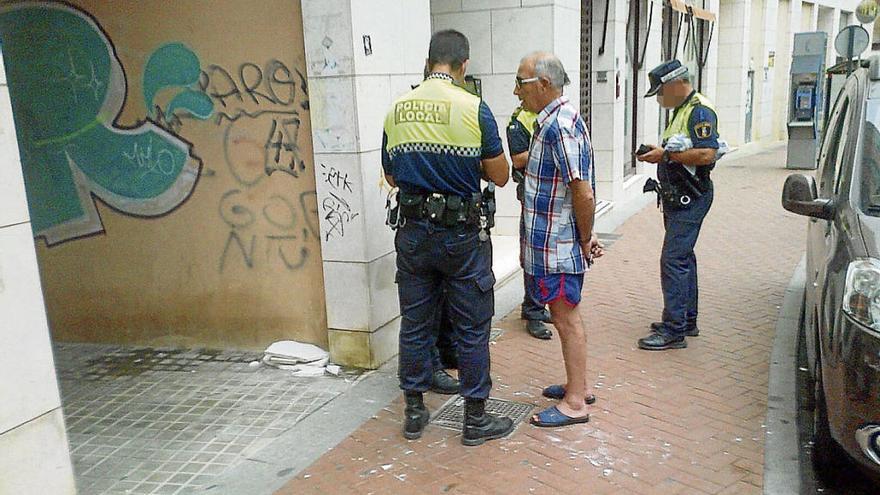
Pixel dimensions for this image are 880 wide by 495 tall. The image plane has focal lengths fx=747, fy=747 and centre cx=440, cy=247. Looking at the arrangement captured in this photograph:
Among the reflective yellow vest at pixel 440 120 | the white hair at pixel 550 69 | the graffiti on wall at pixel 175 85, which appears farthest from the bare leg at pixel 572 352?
the graffiti on wall at pixel 175 85

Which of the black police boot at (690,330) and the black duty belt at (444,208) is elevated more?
the black duty belt at (444,208)

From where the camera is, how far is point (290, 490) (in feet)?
12.0

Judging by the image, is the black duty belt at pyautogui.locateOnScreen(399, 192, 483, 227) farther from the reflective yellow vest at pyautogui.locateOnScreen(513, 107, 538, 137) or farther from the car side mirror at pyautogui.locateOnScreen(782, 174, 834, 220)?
the car side mirror at pyautogui.locateOnScreen(782, 174, 834, 220)

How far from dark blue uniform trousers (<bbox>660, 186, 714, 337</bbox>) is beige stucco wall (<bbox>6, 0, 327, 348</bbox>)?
240 centimetres

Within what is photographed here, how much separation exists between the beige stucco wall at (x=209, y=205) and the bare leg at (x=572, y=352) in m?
1.84

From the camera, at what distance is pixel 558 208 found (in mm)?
3918

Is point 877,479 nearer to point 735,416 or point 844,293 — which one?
point 844,293

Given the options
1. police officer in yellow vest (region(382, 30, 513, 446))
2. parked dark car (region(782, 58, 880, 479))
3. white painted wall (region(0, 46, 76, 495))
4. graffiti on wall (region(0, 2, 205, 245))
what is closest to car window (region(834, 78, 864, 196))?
parked dark car (region(782, 58, 880, 479))

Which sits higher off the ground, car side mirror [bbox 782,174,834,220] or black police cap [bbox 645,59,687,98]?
A: black police cap [bbox 645,59,687,98]

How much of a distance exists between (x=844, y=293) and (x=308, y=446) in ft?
9.04

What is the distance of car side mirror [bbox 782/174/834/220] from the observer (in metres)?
3.90

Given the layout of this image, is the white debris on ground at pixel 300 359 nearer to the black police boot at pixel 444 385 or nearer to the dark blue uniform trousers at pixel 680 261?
the black police boot at pixel 444 385

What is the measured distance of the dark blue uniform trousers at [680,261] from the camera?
16.5 feet

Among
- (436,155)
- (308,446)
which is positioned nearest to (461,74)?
(436,155)
